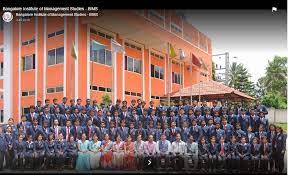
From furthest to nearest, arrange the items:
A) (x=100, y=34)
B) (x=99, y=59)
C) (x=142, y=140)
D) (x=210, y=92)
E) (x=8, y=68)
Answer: (x=210, y=92) < (x=99, y=59) < (x=100, y=34) < (x=8, y=68) < (x=142, y=140)

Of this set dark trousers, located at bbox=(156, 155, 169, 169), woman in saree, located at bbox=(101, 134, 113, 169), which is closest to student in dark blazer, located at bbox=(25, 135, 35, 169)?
woman in saree, located at bbox=(101, 134, 113, 169)

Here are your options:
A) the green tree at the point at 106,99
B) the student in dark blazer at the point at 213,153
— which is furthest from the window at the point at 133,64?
the student in dark blazer at the point at 213,153

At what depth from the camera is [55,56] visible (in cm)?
1001

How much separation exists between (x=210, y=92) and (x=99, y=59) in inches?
114

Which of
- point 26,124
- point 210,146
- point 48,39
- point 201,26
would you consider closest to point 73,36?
point 48,39

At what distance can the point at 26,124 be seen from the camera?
9.16m

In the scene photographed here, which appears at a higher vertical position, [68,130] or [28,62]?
[28,62]

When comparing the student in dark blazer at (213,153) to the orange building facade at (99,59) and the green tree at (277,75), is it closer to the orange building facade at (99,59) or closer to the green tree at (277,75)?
the green tree at (277,75)

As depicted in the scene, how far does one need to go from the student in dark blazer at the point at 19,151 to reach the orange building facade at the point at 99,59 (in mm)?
824

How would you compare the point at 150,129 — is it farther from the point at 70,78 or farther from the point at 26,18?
the point at 26,18

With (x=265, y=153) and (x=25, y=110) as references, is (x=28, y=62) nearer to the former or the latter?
(x=25, y=110)

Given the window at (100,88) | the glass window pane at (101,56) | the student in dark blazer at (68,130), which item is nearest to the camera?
the student in dark blazer at (68,130)

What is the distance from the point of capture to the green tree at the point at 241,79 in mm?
9880

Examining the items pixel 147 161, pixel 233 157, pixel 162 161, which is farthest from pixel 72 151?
pixel 233 157
